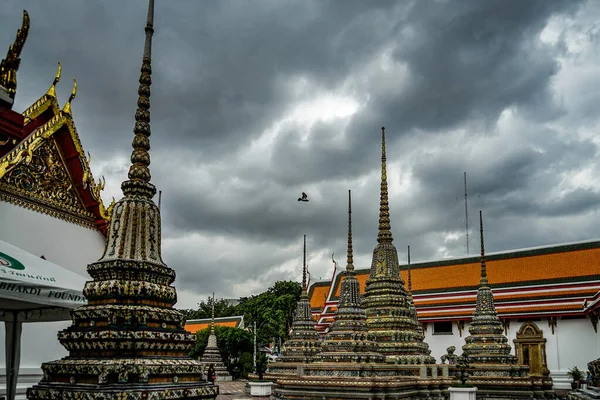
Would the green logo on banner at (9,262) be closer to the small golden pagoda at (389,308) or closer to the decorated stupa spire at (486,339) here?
the small golden pagoda at (389,308)

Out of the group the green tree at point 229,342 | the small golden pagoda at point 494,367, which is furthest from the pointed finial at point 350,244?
the green tree at point 229,342

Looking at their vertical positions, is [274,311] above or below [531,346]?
above

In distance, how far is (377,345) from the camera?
46.8ft

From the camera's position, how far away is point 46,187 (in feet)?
32.0

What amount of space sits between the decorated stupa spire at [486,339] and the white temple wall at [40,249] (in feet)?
42.0

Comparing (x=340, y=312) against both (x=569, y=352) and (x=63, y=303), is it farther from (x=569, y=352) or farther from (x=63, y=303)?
Answer: (x=569, y=352)

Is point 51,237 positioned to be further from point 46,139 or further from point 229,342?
point 229,342

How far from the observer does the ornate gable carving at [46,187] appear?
29.6 feet

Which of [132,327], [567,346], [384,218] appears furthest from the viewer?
[567,346]

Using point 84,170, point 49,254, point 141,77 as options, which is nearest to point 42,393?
point 141,77

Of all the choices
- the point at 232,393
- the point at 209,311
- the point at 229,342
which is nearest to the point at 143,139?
the point at 232,393

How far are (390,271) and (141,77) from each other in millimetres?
11506

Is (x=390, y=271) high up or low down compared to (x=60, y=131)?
down

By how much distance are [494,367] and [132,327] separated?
15.2m
